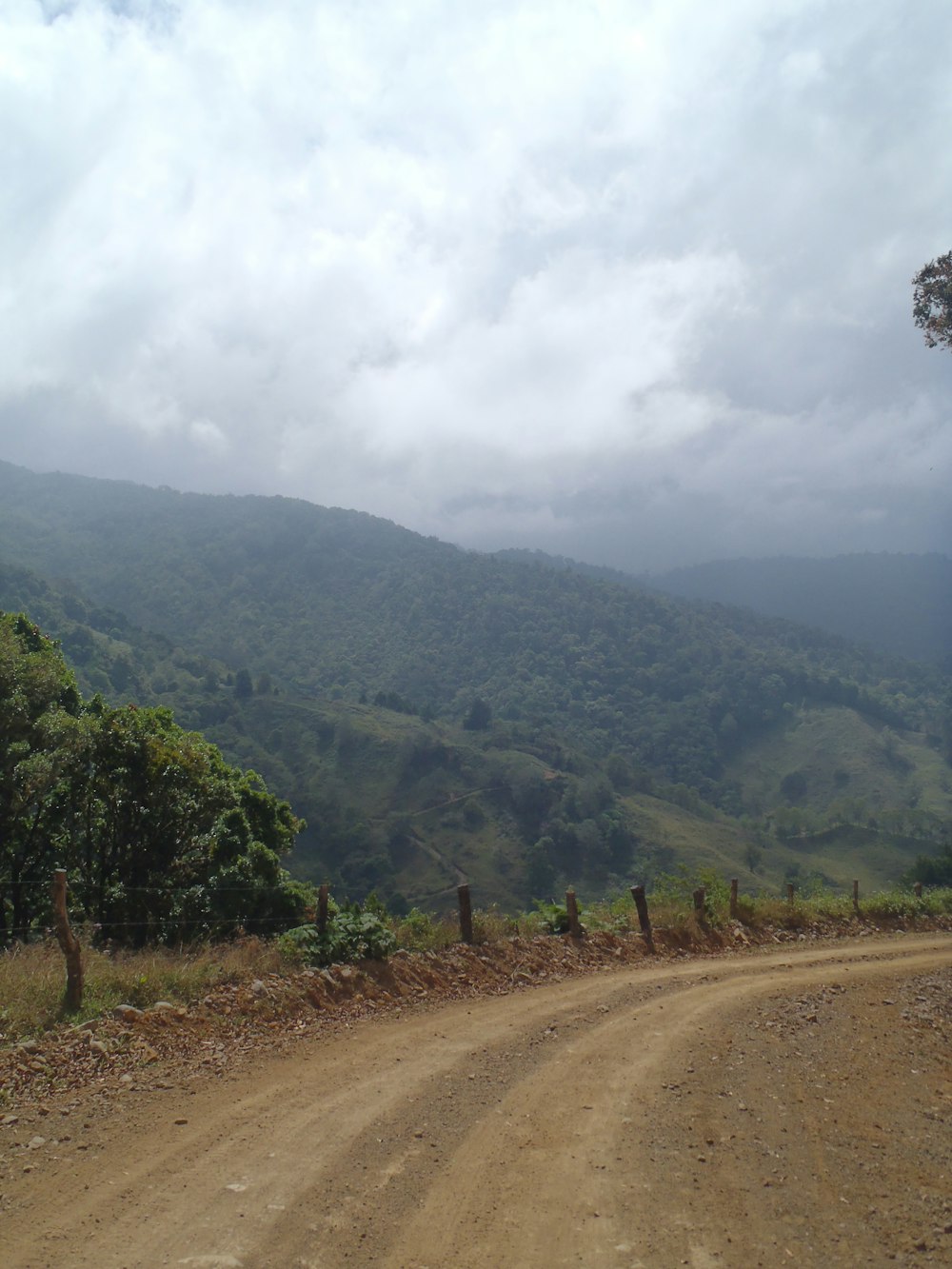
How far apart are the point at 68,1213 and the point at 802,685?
19651 cm

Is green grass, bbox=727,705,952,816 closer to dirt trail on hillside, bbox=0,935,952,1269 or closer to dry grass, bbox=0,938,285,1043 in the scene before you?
dirt trail on hillside, bbox=0,935,952,1269

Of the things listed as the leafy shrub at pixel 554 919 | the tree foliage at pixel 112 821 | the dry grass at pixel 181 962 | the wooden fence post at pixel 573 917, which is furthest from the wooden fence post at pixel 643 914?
the tree foliage at pixel 112 821

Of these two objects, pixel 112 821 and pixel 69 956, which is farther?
pixel 112 821

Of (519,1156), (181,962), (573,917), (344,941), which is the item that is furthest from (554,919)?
(519,1156)

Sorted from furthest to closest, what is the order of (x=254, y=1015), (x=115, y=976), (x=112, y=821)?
(x=112, y=821), (x=254, y=1015), (x=115, y=976)

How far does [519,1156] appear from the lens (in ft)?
21.2

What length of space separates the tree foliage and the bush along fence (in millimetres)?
2781

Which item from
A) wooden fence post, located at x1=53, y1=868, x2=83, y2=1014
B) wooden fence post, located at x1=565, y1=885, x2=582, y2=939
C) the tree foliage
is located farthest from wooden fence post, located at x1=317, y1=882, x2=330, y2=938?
wooden fence post, located at x1=565, y1=885, x2=582, y2=939

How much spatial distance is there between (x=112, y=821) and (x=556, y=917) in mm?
9432

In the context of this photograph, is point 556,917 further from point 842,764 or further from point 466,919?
point 842,764

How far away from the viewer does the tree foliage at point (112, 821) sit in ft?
48.7

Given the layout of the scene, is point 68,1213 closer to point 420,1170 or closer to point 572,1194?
point 420,1170

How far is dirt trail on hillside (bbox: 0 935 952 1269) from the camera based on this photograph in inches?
204

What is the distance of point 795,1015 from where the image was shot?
433 inches
